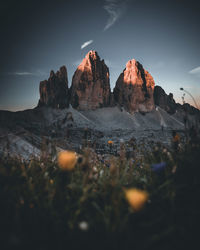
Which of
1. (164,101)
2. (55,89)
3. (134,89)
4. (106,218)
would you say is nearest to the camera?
(106,218)

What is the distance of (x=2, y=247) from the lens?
680 mm

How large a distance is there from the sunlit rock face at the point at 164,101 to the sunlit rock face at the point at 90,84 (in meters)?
48.4

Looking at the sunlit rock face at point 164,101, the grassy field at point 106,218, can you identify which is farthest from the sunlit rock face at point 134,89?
the grassy field at point 106,218

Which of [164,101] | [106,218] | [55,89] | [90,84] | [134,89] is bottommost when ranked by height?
[106,218]

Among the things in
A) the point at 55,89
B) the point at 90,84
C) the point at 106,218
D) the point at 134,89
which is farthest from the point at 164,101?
the point at 106,218

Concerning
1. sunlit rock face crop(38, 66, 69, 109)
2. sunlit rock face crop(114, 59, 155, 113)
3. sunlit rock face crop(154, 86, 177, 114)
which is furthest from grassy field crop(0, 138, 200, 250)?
Answer: sunlit rock face crop(154, 86, 177, 114)

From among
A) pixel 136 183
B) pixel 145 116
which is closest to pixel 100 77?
pixel 145 116

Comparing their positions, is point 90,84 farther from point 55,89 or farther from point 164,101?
point 164,101

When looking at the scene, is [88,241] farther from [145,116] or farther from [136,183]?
[145,116]

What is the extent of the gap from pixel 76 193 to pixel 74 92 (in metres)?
94.5

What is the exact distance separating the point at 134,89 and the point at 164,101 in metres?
33.9

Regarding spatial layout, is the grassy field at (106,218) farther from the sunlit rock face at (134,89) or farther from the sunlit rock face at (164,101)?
the sunlit rock face at (164,101)

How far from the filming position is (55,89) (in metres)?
83.3

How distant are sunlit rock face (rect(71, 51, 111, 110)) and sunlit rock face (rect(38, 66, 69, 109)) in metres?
8.24
